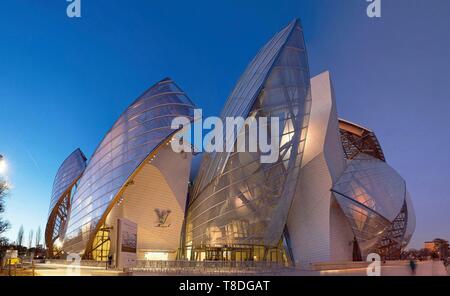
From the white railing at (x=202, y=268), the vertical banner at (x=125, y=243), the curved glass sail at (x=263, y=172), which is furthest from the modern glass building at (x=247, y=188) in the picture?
the vertical banner at (x=125, y=243)

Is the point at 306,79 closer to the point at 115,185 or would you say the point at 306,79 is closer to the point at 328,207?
the point at 328,207

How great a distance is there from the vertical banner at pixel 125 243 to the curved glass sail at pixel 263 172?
439 inches

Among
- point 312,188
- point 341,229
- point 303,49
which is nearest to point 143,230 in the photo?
point 312,188

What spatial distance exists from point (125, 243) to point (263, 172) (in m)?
13.7

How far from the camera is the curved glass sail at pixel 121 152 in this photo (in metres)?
31.6

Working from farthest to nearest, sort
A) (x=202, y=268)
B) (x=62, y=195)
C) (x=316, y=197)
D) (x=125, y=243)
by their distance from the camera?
(x=62, y=195), (x=316, y=197), (x=202, y=268), (x=125, y=243)

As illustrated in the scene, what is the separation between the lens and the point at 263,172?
1162 inches

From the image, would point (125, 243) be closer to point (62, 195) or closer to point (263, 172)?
point (263, 172)

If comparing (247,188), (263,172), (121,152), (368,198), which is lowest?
(368,198)

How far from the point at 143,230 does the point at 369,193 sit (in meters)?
23.4

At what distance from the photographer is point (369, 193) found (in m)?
40.7

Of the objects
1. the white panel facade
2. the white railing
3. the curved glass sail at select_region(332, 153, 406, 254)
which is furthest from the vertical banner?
the curved glass sail at select_region(332, 153, 406, 254)

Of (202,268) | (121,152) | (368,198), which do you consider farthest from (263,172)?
(368,198)

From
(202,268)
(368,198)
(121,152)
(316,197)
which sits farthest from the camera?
(368,198)
